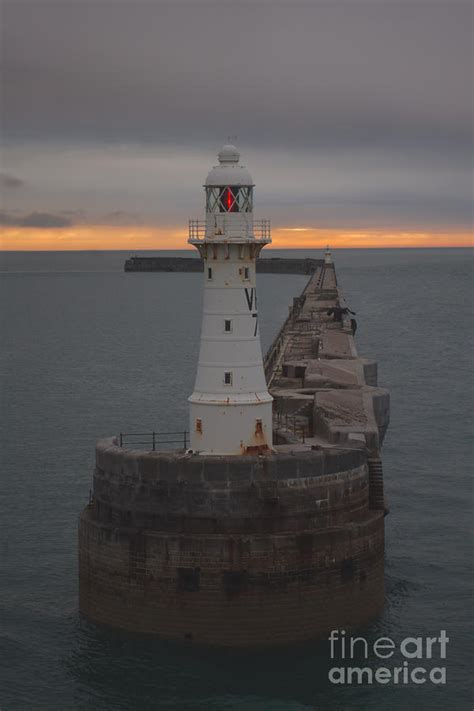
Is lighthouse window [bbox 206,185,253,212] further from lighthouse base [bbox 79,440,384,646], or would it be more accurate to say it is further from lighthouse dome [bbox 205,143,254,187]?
lighthouse base [bbox 79,440,384,646]

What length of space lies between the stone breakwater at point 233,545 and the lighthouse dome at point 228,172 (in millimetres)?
5968

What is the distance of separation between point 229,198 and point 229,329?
9.36ft

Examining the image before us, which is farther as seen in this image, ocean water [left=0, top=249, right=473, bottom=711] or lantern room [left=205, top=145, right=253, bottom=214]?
lantern room [left=205, top=145, right=253, bottom=214]

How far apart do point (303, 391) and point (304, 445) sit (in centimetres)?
631

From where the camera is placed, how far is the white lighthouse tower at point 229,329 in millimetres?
27406

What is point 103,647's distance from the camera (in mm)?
26047

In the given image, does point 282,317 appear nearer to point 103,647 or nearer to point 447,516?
point 447,516

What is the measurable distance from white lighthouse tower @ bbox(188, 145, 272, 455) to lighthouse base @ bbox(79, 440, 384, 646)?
122cm

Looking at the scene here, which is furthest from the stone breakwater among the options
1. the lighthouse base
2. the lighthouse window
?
the lighthouse window

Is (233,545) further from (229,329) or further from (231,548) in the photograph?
(229,329)

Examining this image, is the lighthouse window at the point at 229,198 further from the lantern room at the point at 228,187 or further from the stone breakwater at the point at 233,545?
the stone breakwater at the point at 233,545

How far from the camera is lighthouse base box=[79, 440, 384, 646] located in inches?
1001

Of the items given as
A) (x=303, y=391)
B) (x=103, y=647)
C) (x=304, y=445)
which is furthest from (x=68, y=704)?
(x=303, y=391)

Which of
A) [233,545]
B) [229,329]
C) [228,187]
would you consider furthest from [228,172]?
[233,545]
